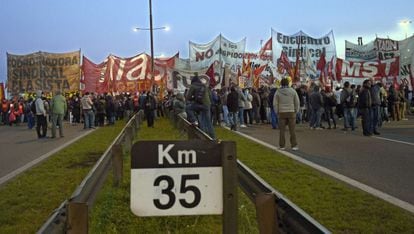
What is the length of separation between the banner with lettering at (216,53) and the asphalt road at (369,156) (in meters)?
21.9

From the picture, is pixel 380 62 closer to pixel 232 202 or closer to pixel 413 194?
pixel 413 194

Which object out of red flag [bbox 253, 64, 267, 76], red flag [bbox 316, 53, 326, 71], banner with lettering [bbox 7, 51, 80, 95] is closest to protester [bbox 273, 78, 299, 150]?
red flag [bbox 253, 64, 267, 76]

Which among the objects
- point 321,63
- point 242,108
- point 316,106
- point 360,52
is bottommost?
point 242,108

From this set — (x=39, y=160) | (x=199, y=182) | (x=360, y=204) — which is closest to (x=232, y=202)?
(x=199, y=182)

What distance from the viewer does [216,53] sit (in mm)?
40812

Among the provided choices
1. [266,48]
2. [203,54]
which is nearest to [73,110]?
[203,54]

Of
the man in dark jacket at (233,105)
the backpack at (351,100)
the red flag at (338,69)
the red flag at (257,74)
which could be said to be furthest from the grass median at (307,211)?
the red flag at (338,69)

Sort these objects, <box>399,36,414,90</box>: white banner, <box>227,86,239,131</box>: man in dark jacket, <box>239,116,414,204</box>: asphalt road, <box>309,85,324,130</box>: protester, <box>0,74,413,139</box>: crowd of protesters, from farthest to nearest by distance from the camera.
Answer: <box>399,36,414,90</box>: white banner, <box>227,86,239,131</box>: man in dark jacket, <box>309,85,324,130</box>: protester, <box>0,74,413,139</box>: crowd of protesters, <box>239,116,414,204</box>: asphalt road

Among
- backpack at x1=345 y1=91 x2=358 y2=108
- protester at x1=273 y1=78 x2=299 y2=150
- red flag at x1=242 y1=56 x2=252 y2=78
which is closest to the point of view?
protester at x1=273 y1=78 x2=299 y2=150

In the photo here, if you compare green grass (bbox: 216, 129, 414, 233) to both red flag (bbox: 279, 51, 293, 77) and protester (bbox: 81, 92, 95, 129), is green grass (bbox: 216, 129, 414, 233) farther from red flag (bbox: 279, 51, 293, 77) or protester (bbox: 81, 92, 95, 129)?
red flag (bbox: 279, 51, 293, 77)

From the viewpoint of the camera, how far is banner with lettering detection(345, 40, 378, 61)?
41312 millimetres

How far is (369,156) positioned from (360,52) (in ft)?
102

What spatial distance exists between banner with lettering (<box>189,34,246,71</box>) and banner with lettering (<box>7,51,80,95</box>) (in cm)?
981

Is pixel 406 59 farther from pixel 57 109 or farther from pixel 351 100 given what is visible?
pixel 57 109
